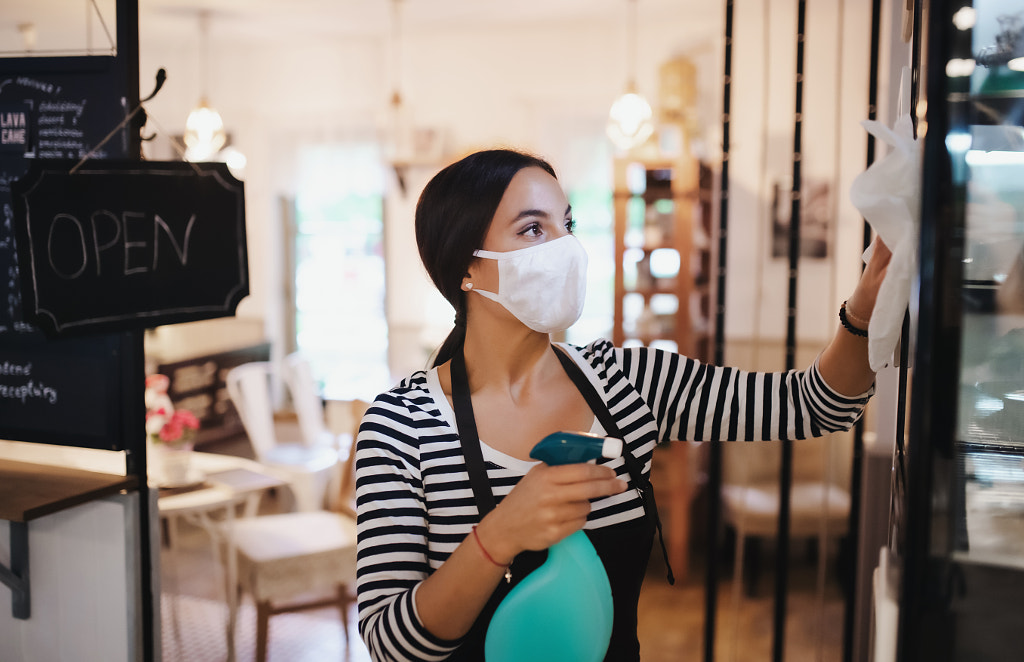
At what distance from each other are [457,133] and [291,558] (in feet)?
10.8

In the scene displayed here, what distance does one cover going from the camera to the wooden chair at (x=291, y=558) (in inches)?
115

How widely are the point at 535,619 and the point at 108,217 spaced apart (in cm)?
106

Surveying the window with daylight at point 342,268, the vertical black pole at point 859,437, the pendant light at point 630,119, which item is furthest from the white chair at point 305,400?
the vertical black pole at point 859,437

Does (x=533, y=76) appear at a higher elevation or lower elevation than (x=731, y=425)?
higher

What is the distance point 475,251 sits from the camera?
119cm

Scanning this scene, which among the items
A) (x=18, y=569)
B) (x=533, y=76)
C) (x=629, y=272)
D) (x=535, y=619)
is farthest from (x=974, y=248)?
(x=533, y=76)

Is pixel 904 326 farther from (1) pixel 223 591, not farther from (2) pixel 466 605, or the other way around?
(1) pixel 223 591

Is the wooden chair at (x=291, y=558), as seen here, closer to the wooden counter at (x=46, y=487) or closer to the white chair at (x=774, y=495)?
the wooden counter at (x=46, y=487)

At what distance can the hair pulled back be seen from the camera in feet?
3.84

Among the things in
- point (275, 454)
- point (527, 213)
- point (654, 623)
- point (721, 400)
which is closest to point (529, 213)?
point (527, 213)

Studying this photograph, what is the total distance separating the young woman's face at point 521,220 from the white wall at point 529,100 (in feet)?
9.60

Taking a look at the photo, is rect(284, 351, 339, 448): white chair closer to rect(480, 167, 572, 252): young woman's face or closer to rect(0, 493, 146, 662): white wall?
rect(0, 493, 146, 662): white wall

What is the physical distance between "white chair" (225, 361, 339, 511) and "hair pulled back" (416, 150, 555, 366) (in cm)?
320

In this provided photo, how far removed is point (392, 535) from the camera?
1.05m
